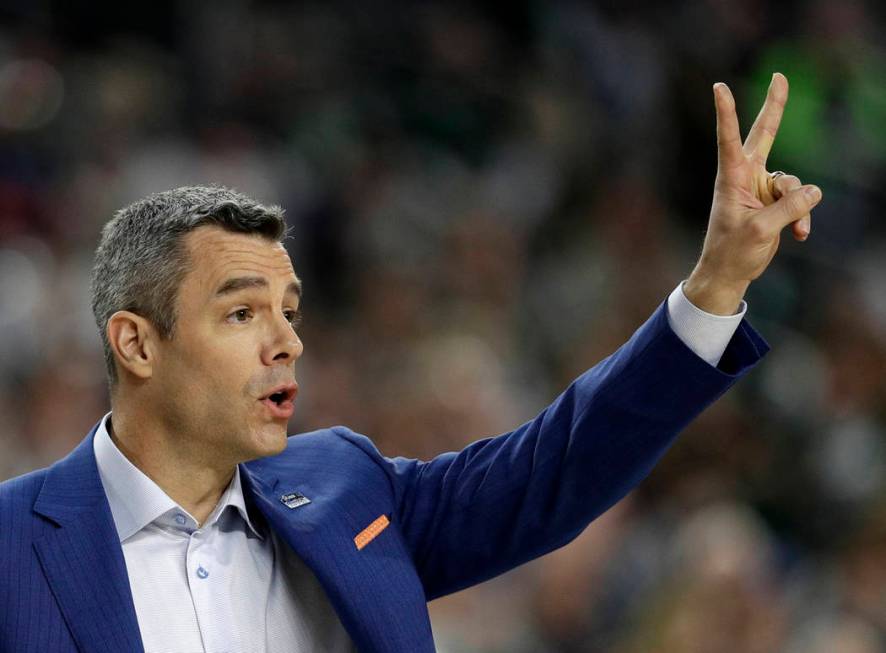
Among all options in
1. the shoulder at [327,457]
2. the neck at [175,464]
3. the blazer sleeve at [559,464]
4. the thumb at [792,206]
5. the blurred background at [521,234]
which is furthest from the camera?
the blurred background at [521,234]

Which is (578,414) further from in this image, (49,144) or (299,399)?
(49,144)

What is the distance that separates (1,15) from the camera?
344 inches

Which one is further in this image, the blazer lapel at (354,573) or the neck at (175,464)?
the neck at (175,464)

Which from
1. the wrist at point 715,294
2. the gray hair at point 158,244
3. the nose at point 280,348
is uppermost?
the gray hair at point 158,244

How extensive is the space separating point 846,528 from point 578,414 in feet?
12.5

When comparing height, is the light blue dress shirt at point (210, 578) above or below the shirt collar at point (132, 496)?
below

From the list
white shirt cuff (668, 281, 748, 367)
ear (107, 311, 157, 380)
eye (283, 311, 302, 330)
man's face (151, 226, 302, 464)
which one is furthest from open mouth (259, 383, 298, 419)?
white shirt cuff (668, 281, 748, 367)

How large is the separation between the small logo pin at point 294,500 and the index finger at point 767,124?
1.06 m

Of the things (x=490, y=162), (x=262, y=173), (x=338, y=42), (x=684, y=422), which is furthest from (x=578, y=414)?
(x=338, y=42)

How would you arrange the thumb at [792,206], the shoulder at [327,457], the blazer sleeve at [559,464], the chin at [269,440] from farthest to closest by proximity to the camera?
the shoulder at [327,457], the chin at [269,440], the blazer sleeve at [559,464], the thumb at [792,206]

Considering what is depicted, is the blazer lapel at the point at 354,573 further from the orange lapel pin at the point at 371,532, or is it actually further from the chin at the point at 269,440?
the chin at the point at 269,440

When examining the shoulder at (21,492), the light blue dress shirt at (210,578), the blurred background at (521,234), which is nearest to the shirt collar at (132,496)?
the light blue dress shirt at (210,578)

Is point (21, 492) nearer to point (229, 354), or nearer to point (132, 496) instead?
point (132, 496)

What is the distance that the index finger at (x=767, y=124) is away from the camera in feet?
8.54
